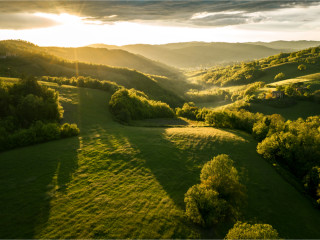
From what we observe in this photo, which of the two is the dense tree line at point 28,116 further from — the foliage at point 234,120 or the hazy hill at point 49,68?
the hazy hill at point 49,68

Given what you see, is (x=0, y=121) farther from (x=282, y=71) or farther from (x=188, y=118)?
(x=282, y=71)

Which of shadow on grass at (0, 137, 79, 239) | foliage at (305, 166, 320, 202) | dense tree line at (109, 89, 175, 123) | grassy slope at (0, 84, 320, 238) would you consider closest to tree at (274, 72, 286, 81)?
dense tree line at (109, 89, 175, 123)

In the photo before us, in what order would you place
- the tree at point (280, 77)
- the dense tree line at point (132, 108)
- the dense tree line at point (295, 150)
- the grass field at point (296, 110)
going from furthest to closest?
the tree at point (280, 77) → the grass field at point (296, 110) → the dense tree line at point (132, 108) → the dense tree line at point (295, 150)

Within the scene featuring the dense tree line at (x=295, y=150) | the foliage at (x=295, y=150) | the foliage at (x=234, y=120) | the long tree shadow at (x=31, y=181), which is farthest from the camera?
the foliage at (x=234, y=120)

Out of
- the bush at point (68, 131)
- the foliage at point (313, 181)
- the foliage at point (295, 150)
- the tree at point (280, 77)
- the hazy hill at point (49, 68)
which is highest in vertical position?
the hazy hill at point (49, 68)

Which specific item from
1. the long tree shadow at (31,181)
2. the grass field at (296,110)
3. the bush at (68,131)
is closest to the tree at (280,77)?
the grass field at (296,110)

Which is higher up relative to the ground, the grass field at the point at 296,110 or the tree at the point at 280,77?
the tree at the point at 280,77

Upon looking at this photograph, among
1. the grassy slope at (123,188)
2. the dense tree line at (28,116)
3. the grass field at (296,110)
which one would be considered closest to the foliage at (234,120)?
the grassy slope at (123,188)

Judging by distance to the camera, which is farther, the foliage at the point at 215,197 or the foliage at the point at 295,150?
the foliage at the point at 295,150
